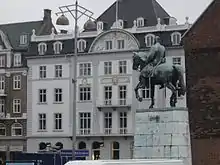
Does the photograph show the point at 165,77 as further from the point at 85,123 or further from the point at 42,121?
the point at 42,121

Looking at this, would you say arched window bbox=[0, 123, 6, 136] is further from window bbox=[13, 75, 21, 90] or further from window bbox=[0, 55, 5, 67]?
window bbox=[0, 55, 5, 67]

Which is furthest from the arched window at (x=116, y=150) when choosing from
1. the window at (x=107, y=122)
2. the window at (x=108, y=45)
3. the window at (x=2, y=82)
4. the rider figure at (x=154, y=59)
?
the rider figure at (x=154, y=59)

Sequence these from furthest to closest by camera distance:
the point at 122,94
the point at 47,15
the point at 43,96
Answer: the point at 47,15
the point at 43,96
the point at 122,94

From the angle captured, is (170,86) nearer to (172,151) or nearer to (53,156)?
(172,151)

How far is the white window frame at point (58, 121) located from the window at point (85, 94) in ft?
9.83

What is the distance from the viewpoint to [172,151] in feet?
93.1

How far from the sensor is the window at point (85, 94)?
69.4 m

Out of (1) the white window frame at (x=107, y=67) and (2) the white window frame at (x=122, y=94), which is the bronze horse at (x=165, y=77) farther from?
(1) the white window frame at (x=107, y=67)

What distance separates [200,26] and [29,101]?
3515 centimetres

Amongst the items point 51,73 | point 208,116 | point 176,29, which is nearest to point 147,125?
point 208,116

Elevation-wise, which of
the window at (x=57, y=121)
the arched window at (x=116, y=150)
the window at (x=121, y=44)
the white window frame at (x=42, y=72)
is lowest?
the arched window at (x=116, y=150)

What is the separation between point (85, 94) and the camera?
6969 cm

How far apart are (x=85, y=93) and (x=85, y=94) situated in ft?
0.40

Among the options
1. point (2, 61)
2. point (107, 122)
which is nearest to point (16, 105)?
point (2, 61)
